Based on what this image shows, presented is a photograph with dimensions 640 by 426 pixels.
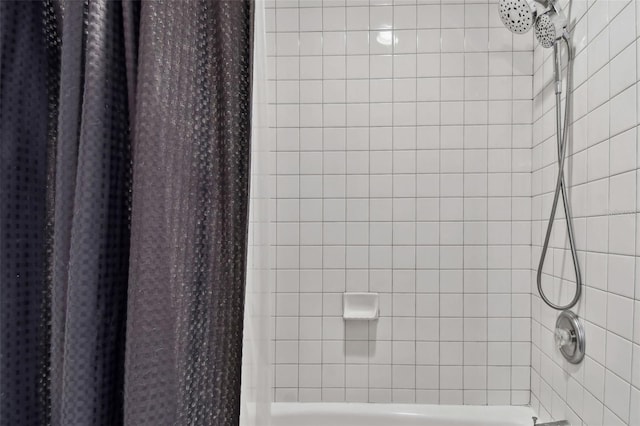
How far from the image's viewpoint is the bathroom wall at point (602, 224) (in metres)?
0.95

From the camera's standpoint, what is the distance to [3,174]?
47 cm

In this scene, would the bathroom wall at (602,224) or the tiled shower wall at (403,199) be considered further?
the tiled shower wall at (403,199)

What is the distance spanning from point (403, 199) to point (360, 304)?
48 cm

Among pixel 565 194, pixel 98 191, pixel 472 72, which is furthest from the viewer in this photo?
pixel 472 72

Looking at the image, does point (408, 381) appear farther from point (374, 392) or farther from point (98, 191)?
point (98, 191)

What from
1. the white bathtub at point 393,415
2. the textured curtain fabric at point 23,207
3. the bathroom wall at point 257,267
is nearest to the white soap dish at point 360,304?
the white bathtub at point 393,415

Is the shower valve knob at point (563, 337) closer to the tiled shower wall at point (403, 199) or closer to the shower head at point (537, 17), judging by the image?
the tiled shower wall at point (403, 199)

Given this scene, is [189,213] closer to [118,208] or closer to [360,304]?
[118,208]

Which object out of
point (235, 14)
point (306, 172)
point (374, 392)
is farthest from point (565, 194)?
point (235, 14)

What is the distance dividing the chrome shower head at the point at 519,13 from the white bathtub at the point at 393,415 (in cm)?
144

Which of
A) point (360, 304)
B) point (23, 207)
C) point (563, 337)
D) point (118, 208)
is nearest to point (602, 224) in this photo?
point (563, 337)

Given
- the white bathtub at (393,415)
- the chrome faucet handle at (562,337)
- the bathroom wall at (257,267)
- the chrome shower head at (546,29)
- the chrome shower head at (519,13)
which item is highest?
the chrome shower head at (519,13)

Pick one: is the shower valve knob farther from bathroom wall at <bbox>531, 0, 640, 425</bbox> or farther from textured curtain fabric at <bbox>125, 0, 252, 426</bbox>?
textured curtain fabric at <bbox>125, 0, 252, 426</bbox>

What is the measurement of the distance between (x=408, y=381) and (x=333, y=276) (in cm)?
54
